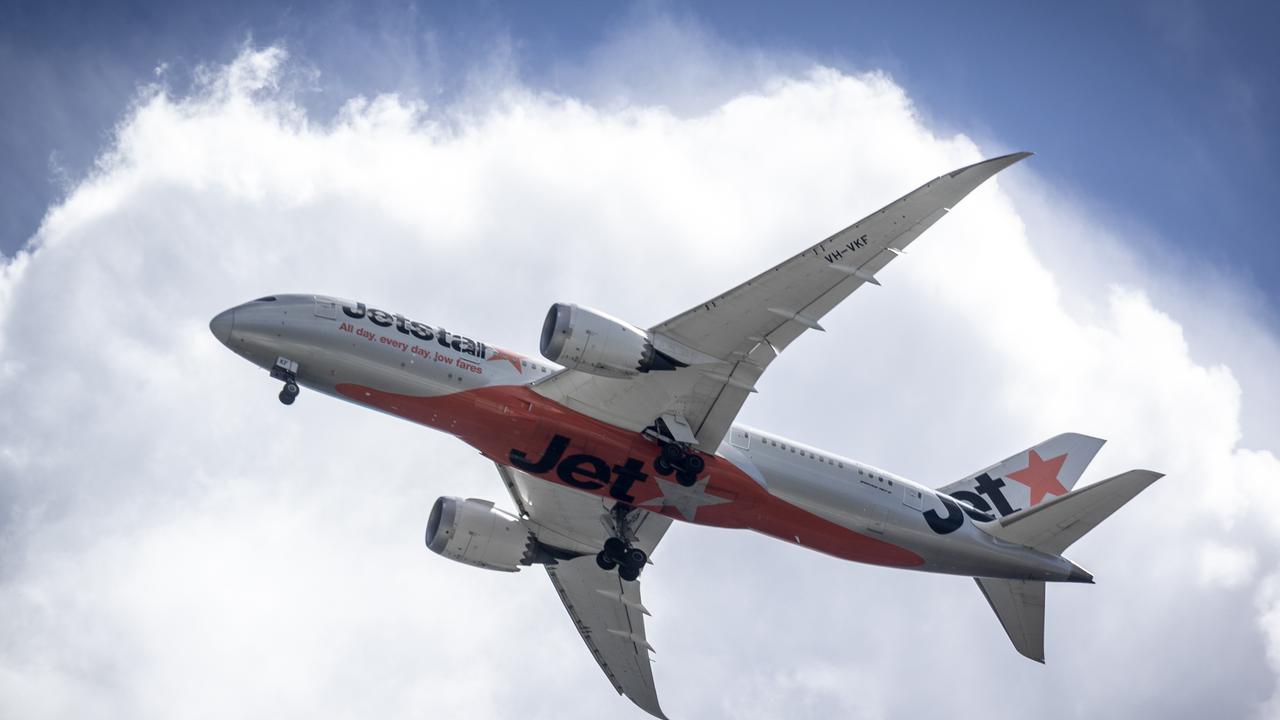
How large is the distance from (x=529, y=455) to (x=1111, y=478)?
17.7 metres

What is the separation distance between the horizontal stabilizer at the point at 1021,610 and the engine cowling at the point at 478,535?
16.6 meters

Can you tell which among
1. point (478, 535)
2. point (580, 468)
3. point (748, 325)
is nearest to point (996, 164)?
point (748, 325)

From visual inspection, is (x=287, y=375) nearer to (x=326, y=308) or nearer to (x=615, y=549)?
(x=326, y=308)

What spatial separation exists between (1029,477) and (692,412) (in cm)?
1685

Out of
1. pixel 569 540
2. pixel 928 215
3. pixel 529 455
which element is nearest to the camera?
pixel 928 215

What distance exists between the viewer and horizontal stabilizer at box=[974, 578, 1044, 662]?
39375 millimetres

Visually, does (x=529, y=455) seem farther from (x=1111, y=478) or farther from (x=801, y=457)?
(x=1111, y=478)

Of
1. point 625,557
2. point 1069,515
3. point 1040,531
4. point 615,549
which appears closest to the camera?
point 1069,515

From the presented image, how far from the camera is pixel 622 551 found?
3816 cm

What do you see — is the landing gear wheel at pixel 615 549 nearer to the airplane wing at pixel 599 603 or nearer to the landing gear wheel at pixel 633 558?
the landing gear wheel at pixel 633 558

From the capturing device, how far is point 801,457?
121ft

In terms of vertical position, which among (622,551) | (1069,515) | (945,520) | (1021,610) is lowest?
(622,551)

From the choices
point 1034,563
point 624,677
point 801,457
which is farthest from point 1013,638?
point 624,677

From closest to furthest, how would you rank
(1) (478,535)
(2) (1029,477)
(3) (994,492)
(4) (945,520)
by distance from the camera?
(4) (945,520) → (1) (478,535) → (3) (994,492) → (2) (1029,477)
